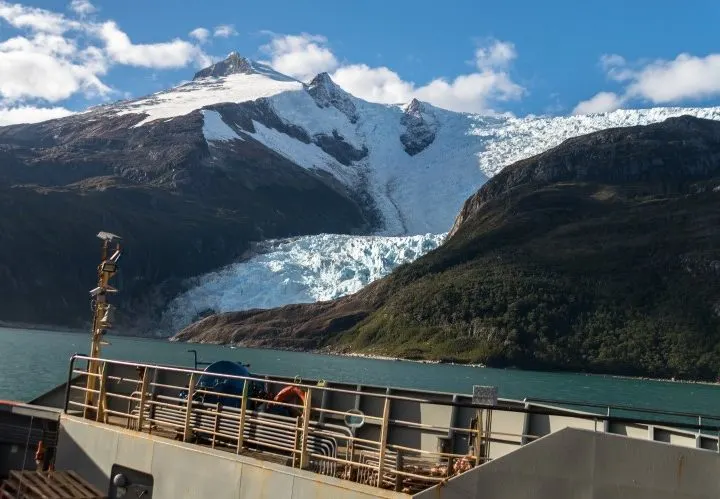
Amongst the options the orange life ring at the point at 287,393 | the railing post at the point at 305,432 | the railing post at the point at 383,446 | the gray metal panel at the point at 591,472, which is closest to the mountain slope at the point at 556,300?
the orange life ring at the point at 287,393

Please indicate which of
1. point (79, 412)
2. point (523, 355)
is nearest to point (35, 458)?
point (79, 412)

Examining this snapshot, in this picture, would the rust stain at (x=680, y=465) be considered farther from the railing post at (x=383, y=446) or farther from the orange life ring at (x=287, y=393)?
the orange life ring at (x=287, y=393)

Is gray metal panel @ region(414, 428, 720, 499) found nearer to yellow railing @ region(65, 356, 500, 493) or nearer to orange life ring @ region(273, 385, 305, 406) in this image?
yellow railing @ region(65, 356, 500, 493)

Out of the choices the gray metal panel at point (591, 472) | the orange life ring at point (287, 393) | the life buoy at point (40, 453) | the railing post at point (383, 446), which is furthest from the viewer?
the life buoy at point (40, 453)

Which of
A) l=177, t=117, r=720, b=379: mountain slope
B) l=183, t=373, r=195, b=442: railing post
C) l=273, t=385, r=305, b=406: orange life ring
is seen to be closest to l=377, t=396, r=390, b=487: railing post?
l=183, t=373, r=195, b=442: railing post

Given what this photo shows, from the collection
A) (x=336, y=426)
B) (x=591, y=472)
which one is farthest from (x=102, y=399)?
(x=591, y=472)

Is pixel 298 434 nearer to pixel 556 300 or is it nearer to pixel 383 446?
pixel 383 446
